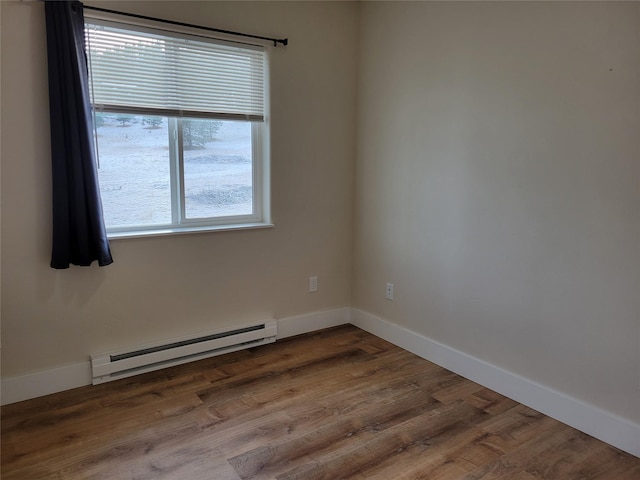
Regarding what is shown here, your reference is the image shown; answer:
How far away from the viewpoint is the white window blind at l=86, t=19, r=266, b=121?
2.57m

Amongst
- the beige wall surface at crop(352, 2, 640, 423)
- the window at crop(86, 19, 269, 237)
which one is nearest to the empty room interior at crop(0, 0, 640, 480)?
the beige wall surface at crop(352, 2, 640, 423)

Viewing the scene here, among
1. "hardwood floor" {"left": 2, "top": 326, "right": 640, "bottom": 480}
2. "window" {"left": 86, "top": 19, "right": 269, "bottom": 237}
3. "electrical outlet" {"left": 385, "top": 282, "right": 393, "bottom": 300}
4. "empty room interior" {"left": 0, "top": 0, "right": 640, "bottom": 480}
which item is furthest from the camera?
"electrical outlet" {"left": 385, "top": 282, "right": 393, "bottom": 300}

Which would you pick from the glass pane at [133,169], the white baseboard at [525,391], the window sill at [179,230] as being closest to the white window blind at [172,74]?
the glass pane at [133,169]

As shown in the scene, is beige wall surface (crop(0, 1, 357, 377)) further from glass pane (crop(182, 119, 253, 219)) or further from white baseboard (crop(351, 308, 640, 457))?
white baseboard (crop(351, 308, 640, 457))

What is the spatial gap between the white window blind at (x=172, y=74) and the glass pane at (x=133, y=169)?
0.35 feet

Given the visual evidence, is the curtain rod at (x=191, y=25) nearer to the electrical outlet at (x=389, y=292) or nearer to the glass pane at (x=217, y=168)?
the glass pane at (x=217, y=168)

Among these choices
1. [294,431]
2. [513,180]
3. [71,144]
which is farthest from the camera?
[513,180]

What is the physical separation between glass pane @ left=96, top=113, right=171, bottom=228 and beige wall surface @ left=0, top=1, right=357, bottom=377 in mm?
187

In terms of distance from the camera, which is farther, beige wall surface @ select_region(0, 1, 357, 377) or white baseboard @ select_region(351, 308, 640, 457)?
beige wall surface @ select_region(0, 1, 357, 377)

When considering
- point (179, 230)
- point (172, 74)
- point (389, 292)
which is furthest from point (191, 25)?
point (389, 292)

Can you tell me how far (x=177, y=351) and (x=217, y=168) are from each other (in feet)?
3.94

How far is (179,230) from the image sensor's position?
2.93m

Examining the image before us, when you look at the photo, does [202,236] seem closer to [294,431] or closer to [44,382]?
[44,382]

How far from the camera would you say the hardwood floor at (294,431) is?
2.01 m
